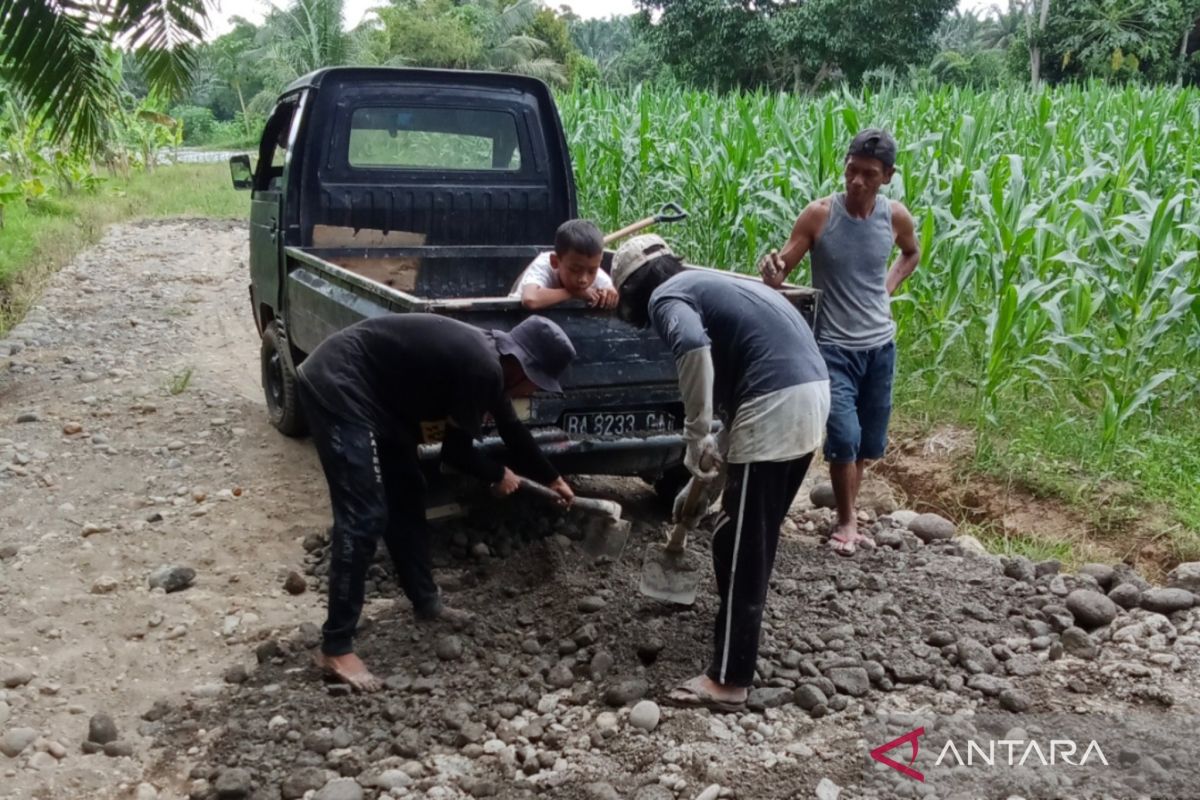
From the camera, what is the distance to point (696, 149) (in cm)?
833

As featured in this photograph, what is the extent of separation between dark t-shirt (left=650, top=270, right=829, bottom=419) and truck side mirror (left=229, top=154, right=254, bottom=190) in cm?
408

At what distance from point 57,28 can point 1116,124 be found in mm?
7772

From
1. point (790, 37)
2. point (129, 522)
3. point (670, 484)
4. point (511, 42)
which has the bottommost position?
point (129, 522)

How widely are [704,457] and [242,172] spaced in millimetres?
4487

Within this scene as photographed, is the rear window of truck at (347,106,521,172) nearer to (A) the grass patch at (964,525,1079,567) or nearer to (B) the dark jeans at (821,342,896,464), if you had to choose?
(B) the dark jeans at (821,342,896,464)

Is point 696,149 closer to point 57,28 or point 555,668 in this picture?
point 57,28

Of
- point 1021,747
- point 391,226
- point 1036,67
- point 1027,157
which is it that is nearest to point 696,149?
point 1027,157

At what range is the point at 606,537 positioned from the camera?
415 cm

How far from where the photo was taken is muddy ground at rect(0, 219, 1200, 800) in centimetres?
306

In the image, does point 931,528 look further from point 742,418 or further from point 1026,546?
point 742,418

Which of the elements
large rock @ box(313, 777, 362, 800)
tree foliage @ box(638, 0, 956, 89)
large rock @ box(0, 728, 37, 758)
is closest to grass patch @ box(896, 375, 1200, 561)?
large rock @ box(313, 777, 362, 800)

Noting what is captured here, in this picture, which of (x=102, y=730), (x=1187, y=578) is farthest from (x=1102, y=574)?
(x=102, y=730)

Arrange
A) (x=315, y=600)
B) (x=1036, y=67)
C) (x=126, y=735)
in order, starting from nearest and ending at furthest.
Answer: (x=126, y=735) → (x=315, y=600) → (x=1036, y=67)

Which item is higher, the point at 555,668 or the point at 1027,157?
the point at 1027,157
